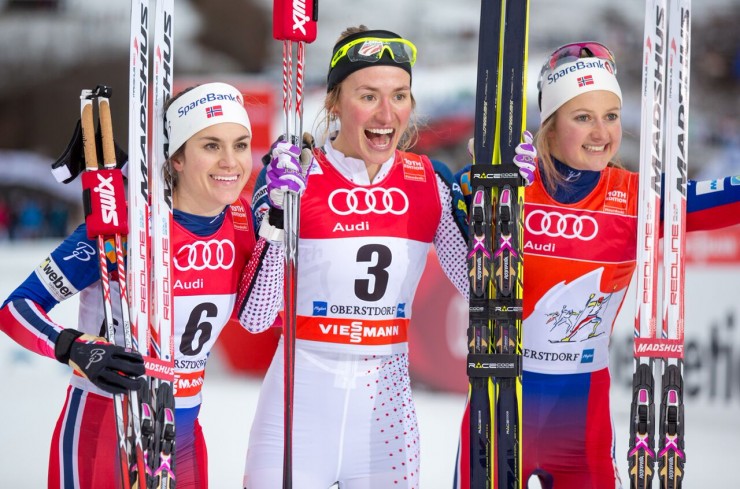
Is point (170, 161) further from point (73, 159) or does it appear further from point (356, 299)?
point (356, 299)

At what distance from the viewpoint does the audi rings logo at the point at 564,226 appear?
307 centimetres

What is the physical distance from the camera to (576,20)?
41.6 ft

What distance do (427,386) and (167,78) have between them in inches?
160

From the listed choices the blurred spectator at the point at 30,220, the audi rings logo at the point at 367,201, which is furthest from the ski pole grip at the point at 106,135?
the blurred spectator at the point at 30,220

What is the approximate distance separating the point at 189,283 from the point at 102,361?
1.28 ft

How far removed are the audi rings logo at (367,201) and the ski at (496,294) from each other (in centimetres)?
25

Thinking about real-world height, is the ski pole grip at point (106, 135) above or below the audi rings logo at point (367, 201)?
above

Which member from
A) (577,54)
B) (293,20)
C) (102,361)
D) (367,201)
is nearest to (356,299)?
(367,201)

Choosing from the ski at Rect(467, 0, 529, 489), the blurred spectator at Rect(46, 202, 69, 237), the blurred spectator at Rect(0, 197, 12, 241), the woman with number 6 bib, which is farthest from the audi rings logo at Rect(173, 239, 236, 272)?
the blurred spectator at Rect(0, 197, 12, 241)

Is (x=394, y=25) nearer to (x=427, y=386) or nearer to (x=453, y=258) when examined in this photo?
(x=427, y=386)

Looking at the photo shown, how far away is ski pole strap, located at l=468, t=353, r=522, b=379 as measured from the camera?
9.75 feet

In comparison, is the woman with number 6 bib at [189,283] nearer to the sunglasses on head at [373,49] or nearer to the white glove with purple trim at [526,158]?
the sunglasses on head at [373,49]

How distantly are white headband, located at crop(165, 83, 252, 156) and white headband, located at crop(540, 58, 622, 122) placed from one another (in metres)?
1.06

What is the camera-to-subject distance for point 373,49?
2.97m
